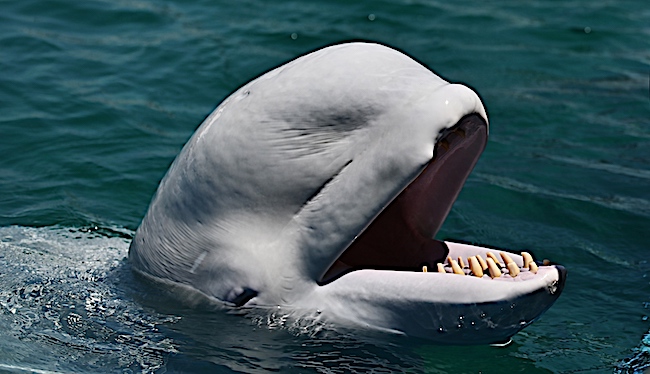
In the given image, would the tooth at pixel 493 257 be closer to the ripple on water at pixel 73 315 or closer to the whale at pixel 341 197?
the whale at pixel 341 197

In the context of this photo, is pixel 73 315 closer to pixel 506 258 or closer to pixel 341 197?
pixel 341 197

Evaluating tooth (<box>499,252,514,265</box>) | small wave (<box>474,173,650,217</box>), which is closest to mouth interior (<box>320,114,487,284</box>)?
tooth (<box>499,252,514,265</box>)

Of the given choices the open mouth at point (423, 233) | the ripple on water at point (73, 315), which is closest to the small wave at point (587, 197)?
the open mouth at point (423, 233)

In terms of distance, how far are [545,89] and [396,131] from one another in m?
7.08

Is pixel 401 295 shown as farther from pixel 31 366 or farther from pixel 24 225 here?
pixel 24 225

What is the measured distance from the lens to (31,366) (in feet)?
15.7

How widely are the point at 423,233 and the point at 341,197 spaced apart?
763mm

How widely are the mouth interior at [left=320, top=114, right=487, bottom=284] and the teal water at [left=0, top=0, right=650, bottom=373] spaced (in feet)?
1.54

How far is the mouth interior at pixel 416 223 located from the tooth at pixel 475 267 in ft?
1.12

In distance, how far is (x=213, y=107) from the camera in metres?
10.5

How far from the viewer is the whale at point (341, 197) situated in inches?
173

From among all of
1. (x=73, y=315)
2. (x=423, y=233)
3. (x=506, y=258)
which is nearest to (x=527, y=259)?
(x=506, y=258)

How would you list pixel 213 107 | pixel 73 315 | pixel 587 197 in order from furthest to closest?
pixel 213 107, pixel 587 197, pixel 73 315

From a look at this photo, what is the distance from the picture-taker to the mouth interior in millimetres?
4957
